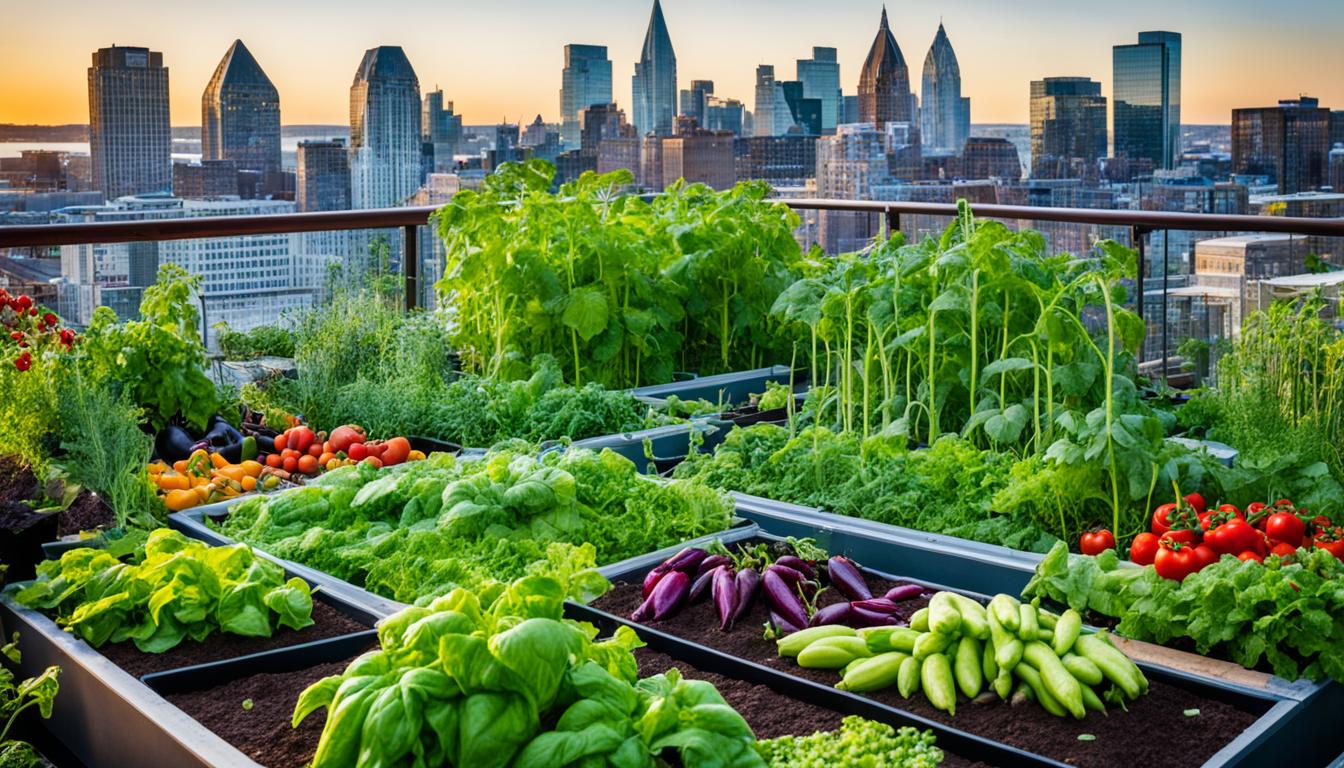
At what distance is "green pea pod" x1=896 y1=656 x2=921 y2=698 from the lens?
7.64 ft

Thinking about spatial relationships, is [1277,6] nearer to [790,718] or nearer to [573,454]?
[573,454]

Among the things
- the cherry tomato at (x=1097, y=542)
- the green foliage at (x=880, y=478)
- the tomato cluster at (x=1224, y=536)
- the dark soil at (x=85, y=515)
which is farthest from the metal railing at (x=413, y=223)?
the cherry tomato at (x=1097, y=542)

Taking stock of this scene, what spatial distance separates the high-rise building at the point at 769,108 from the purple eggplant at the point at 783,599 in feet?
23.0

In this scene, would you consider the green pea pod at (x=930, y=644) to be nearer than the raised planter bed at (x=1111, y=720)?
No

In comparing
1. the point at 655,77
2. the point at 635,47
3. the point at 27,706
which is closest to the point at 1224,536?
the point at 27,706

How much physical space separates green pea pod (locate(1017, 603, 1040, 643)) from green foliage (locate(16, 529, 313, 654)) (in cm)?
138

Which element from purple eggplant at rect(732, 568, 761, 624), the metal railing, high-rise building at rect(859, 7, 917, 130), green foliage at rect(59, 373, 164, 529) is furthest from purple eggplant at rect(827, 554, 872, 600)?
high-rise building at rect(859, 7, 917, 130)

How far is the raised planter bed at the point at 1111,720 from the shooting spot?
2.11 meters

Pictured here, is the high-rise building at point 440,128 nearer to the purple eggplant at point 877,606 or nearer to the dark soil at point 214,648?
the dark soil at point 214,648

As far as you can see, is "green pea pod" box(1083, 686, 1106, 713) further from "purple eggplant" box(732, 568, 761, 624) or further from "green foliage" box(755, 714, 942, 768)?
"purple eggplant" box(732, 568, 761, 624)

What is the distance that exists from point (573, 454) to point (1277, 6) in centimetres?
802

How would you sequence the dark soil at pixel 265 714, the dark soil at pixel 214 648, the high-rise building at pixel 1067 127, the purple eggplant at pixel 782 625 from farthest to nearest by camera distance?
the high-rise building at pixel 1067 127, the purple eggplant at pixel 782 625, the dark soil at pixel 214 648, the dark soil at pixel 265 714

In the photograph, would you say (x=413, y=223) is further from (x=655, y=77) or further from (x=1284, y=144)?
(x=1284, y=144)

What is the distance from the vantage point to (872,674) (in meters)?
2.37
